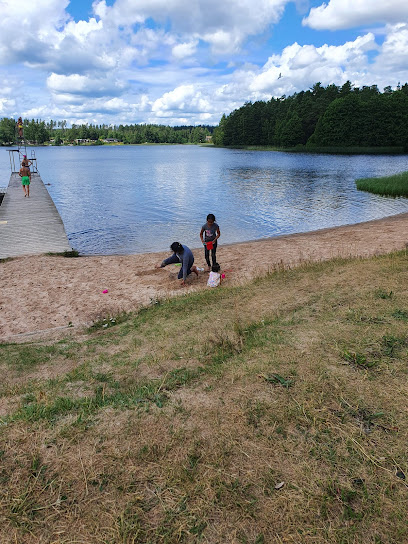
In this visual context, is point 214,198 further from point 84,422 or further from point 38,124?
point 38,124

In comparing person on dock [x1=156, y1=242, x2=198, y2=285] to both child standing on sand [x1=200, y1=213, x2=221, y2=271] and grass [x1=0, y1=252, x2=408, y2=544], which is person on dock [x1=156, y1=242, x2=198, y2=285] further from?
grass [x1=0, y1=252, x2=408, y2=544]

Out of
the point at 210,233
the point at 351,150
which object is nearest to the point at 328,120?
the point at 351,150

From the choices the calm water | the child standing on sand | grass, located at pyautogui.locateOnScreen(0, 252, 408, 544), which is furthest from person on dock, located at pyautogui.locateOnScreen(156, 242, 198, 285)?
the calm water

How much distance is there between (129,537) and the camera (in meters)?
2.32

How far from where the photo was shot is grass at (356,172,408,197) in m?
32.6

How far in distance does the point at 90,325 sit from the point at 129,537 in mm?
6267

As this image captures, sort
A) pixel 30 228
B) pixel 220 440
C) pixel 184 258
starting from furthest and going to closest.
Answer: pixel 30 228, pixel 184 258, pixel 220 440

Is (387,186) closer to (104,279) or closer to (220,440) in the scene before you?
(104,279)

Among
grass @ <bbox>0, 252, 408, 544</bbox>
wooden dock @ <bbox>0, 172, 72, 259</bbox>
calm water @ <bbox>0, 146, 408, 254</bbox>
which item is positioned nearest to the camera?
grass @ <bbox>0, 252, 408, 544</bbox>

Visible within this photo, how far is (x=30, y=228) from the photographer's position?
18328 millimetres

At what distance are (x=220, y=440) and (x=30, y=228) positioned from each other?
18.1 meters

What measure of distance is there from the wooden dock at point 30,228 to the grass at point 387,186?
28676 millimetres

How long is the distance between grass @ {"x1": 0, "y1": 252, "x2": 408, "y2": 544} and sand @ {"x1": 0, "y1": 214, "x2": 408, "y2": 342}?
11.3 ft

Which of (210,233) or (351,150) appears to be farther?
(351,150)
